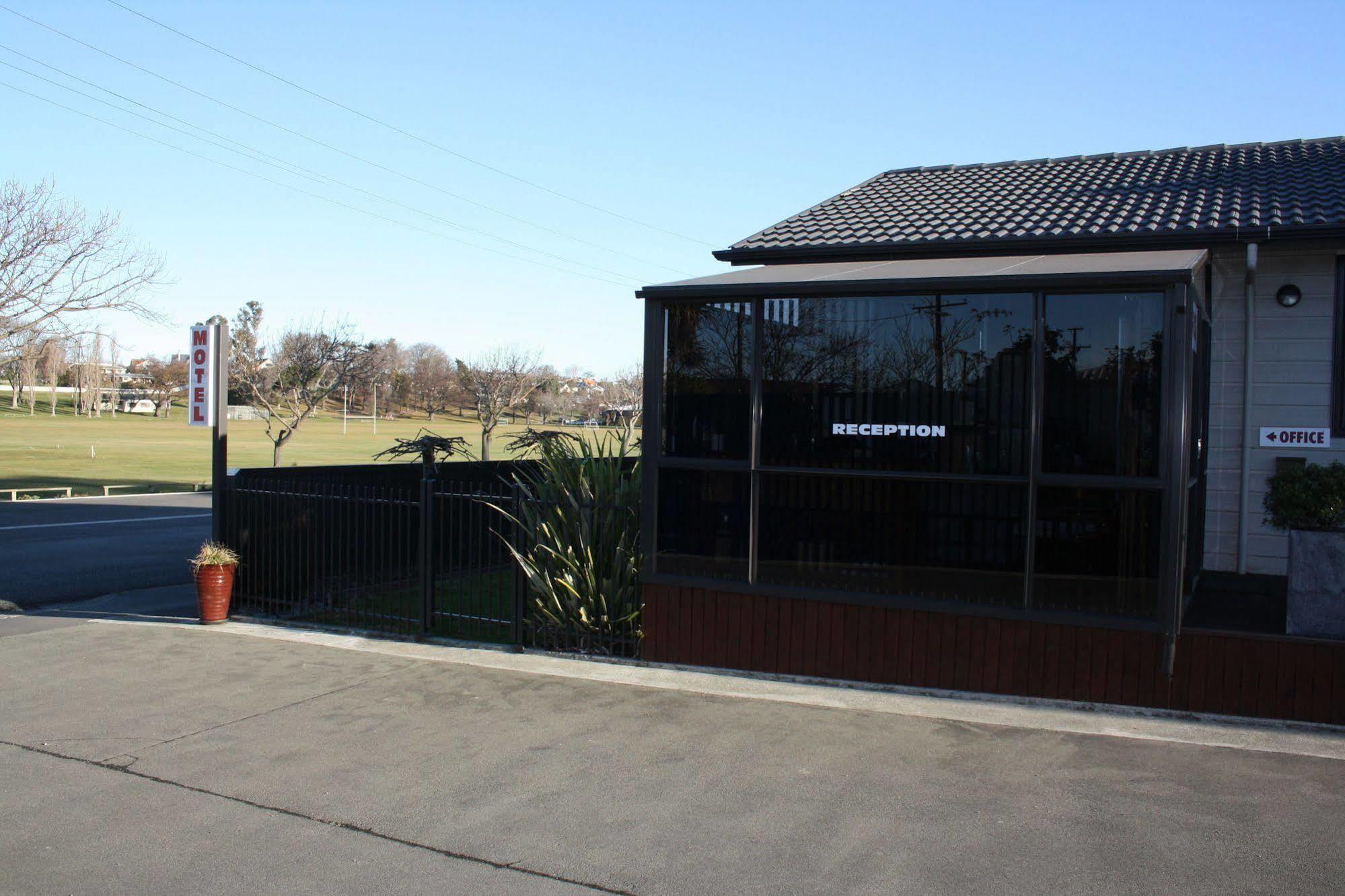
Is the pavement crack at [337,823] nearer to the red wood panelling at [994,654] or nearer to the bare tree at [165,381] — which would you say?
the red wood panelling at [994,654]

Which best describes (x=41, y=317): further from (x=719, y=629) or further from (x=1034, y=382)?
(x=1034, y=382)

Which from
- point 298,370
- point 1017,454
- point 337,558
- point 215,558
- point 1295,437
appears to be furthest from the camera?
point 298,370

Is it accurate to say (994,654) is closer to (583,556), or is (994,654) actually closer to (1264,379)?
(583,556)

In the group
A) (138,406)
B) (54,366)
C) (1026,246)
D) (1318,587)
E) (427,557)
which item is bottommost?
(427,557)

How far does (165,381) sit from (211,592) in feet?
361

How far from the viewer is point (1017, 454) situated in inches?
286

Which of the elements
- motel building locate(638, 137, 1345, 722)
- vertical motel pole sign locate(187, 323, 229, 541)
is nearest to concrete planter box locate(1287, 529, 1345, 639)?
motel building locate(638, 137, 1345, 722)

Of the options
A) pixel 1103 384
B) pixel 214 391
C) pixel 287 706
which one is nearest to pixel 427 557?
pixel 287 706

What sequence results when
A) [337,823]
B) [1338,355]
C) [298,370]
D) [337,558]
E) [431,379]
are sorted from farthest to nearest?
1. [431,379]
2. [298,370]
3. [337,558]
4. [1338,355]
5. [337,823]

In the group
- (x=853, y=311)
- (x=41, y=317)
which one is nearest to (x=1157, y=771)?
(x=853, y=311)

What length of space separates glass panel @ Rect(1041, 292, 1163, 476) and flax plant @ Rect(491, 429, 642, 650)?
11.5 ft

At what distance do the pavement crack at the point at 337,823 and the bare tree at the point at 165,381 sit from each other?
105073 millimetres

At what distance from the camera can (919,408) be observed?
7.56 meters

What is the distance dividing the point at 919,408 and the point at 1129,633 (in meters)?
2.07
